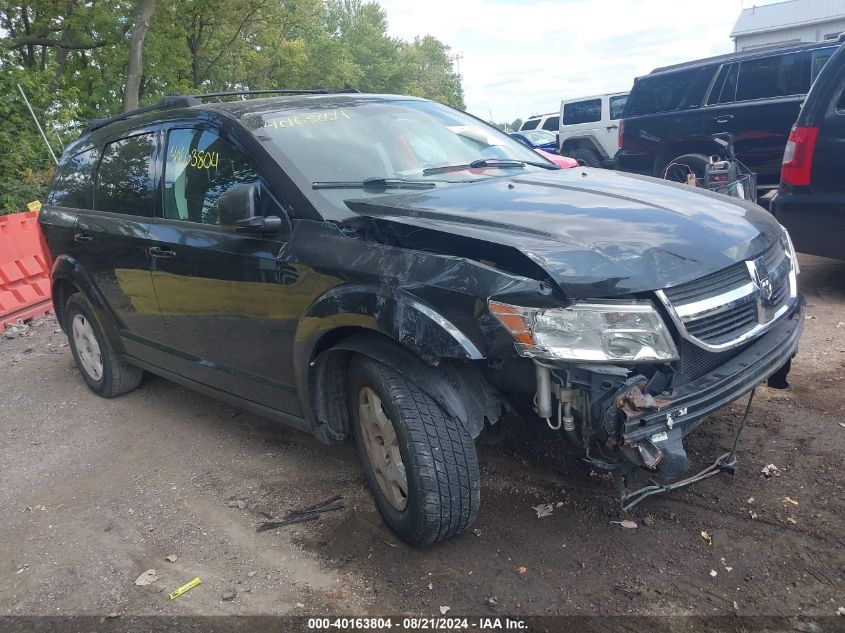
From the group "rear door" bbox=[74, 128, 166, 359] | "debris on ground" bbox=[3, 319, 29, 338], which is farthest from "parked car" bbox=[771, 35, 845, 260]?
"debris on ground" bbox=[3, 319, 29, 338]

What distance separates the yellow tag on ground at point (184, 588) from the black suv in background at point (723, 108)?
8.65m

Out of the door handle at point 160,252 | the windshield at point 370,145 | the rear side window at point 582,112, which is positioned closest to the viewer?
the windshield at point 370,145

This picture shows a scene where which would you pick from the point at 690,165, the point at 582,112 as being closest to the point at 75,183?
the point at 690,165

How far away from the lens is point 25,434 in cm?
494

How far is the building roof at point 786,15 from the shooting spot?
3481 cm

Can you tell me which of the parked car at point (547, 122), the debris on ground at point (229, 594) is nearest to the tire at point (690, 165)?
the debris on ground at point (229, 594)

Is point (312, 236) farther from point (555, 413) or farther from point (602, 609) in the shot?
point (602, 609)

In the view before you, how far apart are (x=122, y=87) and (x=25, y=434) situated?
2052 cm

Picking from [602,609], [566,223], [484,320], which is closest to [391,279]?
[484,320]

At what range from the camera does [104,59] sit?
74.5 feet

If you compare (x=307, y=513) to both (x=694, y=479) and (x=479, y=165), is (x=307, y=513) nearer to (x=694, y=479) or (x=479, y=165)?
(x=694, y=479)

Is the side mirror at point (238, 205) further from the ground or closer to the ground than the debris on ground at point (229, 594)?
further from the ground

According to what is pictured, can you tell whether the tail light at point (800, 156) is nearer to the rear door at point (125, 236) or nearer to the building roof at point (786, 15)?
the rear door at point (125, 236)

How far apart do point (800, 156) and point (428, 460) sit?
4.46 meters
